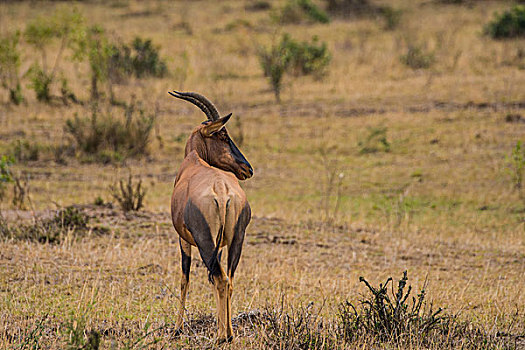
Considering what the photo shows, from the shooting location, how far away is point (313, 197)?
11.6 meters

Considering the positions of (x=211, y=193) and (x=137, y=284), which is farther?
(x=137, y=284)

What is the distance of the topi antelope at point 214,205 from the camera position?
12.9 ft

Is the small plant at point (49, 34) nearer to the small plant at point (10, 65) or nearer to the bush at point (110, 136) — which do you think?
the small plant at point (10, 65)

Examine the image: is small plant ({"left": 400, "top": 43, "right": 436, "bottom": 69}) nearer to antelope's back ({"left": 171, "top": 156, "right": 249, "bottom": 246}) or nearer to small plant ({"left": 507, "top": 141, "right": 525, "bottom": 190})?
small plant ({"left": 507, "top": 141, "right": 525, "bottom": 190})

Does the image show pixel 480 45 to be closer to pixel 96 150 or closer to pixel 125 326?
pixel 96 150

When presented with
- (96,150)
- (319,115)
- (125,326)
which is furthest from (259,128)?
(125,326)

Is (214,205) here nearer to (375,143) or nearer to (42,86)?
(375,143)

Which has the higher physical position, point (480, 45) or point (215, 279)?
point (480, 45)

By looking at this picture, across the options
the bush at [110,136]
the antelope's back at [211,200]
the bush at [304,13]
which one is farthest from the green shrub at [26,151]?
the bush at [304,13]

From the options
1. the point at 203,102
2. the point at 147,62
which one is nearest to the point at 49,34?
the point at 147,62

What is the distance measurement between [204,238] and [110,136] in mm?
10740

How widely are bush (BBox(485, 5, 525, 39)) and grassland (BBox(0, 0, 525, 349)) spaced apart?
1.07 metres

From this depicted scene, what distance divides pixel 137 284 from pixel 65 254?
4.19 ft

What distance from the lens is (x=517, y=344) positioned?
486 cm
